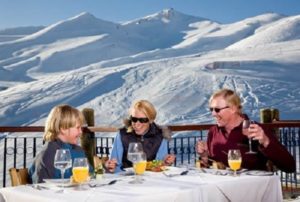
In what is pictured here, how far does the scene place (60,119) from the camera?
110 inches

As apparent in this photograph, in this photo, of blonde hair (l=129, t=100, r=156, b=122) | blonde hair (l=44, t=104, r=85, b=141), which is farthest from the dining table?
blonde hair (l=129, t=100, r=156, b=122)

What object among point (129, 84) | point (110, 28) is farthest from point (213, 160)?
point (110, 28)

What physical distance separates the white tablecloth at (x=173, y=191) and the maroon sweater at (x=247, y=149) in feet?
0.66

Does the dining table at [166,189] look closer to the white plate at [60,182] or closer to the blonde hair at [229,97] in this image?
the white plate at [60,182]

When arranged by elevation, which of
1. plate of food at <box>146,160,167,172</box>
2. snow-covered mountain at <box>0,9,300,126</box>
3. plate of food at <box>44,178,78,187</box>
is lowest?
plate of food at <box>44,178,78,187</box>

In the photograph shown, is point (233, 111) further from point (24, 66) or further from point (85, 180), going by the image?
point (24, 66)

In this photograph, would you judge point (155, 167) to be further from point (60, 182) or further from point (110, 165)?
point (60, 182)

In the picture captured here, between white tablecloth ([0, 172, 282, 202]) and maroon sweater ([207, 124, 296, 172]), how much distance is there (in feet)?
0.66

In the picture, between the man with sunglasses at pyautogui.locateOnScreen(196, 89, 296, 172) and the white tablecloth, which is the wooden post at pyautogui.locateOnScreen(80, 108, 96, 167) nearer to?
the man with sunglasses at pyautogui.locateOnScreen(196, 89, 296, 172)

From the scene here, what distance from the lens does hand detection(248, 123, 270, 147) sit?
9.42 ft

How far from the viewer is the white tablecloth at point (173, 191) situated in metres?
2.15

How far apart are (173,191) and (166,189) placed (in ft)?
0.13

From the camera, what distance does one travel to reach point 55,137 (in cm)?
281

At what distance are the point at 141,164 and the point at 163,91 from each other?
3731 centimetres
